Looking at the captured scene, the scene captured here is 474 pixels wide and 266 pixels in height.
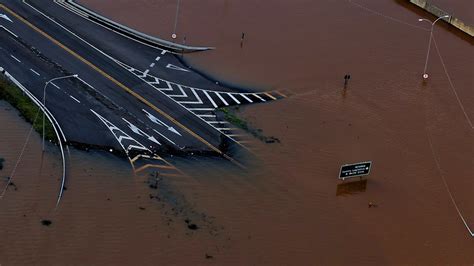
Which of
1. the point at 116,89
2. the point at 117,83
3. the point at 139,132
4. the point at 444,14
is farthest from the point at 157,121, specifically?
the point at 444,14

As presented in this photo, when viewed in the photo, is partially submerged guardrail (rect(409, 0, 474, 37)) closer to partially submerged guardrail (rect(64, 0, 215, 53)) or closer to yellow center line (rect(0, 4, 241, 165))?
partially submerged guardrail (rect(64, 0, 215, 53))

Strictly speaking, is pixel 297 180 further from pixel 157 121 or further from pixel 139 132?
pixel 139 132

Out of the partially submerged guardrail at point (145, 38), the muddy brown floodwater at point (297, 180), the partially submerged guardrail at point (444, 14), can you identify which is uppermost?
Answer: the partially submerged guardrail at point (444, 14)

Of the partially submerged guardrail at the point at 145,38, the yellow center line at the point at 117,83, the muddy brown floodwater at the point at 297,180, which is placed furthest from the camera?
the partially submerged guardrail at the point at 145,38

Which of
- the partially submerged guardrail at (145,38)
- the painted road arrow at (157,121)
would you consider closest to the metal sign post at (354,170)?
the painted road arrow at (157,121)

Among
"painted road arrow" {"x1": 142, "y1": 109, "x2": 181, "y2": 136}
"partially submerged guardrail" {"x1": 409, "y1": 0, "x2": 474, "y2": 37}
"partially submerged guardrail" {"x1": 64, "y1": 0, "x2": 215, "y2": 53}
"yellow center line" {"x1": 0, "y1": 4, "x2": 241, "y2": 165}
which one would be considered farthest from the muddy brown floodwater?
"painted road arrow" {"x1": 142, "y1": 109, "x2": 181, "y2": 136}

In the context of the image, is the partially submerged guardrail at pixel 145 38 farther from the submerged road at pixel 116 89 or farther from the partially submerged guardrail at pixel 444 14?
the partially submerged guardrail at pixel 444 14
